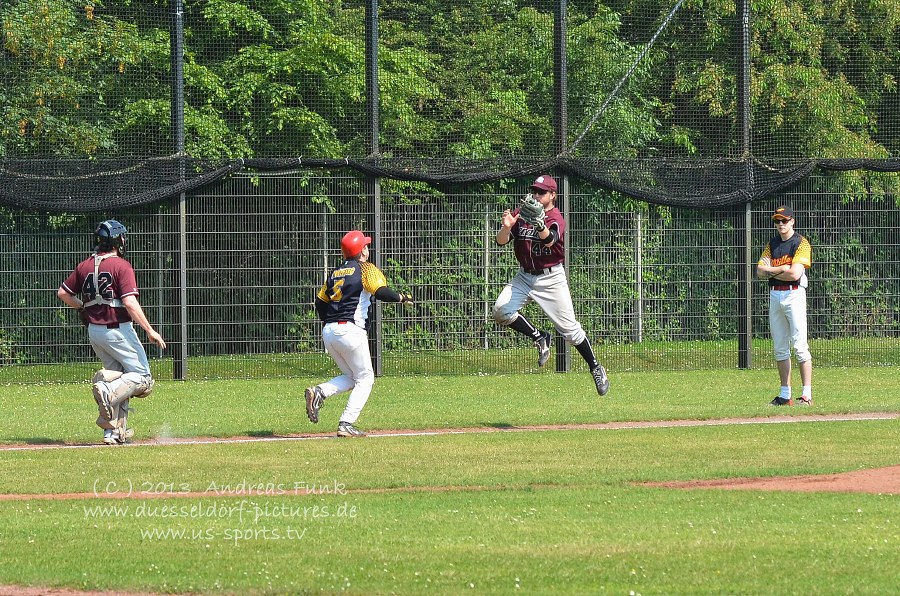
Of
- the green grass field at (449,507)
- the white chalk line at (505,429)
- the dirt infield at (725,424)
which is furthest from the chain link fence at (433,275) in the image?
the dirt infield at (725,424)

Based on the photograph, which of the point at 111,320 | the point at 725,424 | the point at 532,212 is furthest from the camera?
the point at 725,424

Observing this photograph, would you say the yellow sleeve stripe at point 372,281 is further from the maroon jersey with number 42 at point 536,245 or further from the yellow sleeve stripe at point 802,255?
the yellow sleeve stripe at point 802,255

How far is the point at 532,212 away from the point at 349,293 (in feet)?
7.01

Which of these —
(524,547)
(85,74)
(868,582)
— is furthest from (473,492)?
(85,74)

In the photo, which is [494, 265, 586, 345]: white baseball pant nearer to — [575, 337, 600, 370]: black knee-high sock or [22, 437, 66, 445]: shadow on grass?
[575, 337, 600, 370]: black knee-high sock

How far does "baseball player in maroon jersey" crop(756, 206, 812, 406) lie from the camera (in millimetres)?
14586

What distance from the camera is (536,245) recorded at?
1370 cm

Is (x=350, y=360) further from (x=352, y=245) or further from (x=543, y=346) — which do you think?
(x=543, y=346)

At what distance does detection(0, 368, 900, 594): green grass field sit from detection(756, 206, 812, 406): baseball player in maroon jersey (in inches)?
19.6

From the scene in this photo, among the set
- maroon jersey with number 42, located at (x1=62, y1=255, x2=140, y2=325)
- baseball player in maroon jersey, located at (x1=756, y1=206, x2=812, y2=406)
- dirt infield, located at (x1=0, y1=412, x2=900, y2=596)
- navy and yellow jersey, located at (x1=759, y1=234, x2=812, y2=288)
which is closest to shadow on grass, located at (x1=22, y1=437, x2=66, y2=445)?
dirt infield, located at (x1=0, y1=412, x2=900, y2=596)

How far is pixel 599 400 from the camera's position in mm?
15609

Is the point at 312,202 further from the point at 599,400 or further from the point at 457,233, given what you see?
the point at 599,400

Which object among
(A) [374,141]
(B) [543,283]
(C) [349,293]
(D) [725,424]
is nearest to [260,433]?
(C) [349,293]

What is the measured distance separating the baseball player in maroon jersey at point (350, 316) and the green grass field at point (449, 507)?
372 millimetres
